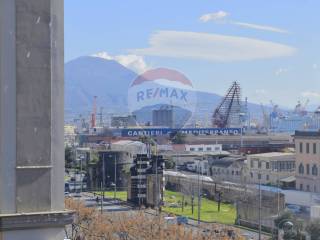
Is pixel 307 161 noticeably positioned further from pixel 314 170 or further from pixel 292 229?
pixel 292 229

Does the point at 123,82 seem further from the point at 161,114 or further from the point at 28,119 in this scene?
the point at 28,119

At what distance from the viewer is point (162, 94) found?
61969 mm

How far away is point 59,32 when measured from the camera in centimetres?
158

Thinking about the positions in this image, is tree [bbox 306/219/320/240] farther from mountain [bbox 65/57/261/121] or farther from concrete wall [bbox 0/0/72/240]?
mountain [bbox 65/57/261/121]

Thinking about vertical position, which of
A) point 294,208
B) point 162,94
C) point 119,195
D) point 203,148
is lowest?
point 119,195

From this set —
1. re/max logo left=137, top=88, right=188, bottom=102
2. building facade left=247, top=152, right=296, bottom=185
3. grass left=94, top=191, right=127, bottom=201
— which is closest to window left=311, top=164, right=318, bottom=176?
building facade left=247, top=152, right=296, bottom=185

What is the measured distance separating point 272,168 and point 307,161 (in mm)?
2457

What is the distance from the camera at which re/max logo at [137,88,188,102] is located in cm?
6009

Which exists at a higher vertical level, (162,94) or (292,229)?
(162,94)

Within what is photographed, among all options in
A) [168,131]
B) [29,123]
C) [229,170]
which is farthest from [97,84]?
[29,123]

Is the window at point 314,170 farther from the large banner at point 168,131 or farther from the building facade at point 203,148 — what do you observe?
the large banner at point 168,131

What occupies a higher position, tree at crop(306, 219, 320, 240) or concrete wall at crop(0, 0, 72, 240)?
concrete wall at crop(0, 0, 72, 240)

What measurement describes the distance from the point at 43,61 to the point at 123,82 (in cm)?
13963

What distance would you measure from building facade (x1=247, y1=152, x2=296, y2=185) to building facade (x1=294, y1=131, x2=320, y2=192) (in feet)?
5.08
